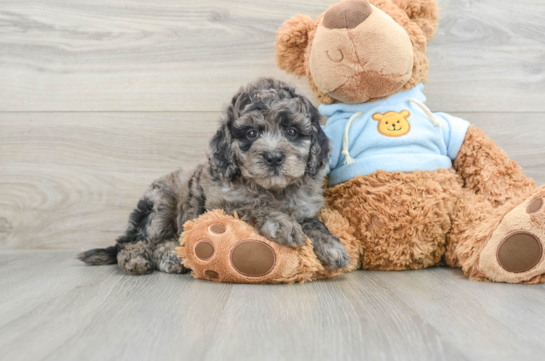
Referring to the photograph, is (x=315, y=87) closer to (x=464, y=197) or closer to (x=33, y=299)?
(x=464, y=197)

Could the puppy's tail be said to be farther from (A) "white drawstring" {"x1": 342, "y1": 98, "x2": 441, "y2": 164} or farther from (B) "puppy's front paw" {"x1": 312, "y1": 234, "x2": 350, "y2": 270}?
(A) "white drawstring" {"x1": 342, "y1": 98, "x2": 441, "y2": 164}

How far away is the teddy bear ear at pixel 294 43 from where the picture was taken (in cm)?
204

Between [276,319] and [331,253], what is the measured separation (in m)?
0.49

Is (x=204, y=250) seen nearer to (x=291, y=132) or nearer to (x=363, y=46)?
(x=291, y=132)

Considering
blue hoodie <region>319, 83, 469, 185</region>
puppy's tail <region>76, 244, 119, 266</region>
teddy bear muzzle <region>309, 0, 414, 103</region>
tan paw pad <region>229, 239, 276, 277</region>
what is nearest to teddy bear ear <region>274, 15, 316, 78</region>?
teddy bear muzzle <region>309, 0, 414, 103</region>

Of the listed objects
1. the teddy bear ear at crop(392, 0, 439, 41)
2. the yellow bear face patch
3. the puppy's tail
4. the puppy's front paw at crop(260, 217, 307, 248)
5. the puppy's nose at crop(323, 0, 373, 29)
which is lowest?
the puppy's tail

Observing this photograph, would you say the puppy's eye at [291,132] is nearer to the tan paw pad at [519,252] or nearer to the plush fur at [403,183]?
the plush fur at [403,183]

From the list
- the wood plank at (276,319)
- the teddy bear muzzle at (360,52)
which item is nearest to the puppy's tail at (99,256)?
the wood plank at (276,319)

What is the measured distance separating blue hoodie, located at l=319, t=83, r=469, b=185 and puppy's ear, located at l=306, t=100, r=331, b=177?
17 centimetres

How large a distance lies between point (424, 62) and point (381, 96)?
264 mm

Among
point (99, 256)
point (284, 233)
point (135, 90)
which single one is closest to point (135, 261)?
point (99, 256)

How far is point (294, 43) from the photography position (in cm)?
209

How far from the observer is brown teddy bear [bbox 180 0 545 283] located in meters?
1.75

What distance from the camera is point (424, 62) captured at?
2.02 meters
